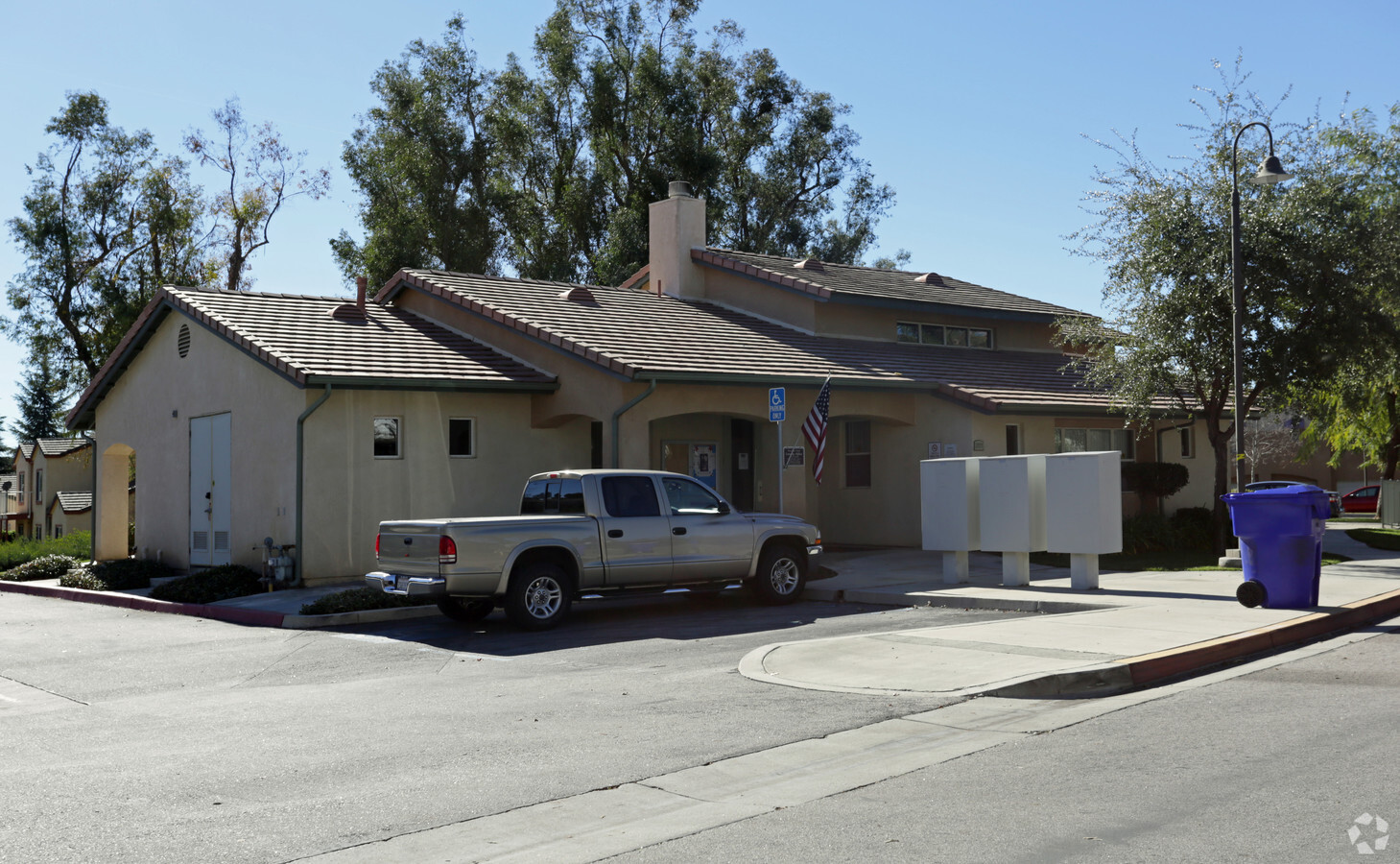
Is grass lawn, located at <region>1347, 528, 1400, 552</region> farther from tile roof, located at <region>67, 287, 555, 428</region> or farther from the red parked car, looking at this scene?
the red parked car

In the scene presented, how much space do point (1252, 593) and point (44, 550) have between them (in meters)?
24.6

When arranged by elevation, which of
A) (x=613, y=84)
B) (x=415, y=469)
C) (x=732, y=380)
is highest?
(x=613, y=84)

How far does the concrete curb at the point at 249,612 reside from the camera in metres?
14.7

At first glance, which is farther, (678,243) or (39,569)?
(678,243)

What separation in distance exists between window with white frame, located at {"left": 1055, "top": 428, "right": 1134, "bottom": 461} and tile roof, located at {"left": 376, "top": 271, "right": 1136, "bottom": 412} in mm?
787

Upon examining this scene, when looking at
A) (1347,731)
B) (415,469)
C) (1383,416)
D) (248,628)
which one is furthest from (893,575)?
(1383,416)

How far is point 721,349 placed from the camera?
21.5m

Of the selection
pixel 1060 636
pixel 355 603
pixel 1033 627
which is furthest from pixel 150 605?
pixel 1060 636

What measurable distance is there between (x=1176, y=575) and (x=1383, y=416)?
22.5m

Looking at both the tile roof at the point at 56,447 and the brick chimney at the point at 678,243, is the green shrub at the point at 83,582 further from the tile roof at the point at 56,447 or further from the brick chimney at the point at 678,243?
the tile roof at the point at 56,447

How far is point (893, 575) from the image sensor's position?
59.1 ft

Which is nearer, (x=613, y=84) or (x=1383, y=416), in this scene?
(x=1383, y=416)

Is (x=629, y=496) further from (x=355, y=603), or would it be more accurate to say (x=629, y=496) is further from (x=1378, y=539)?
(x=1378, y=539)

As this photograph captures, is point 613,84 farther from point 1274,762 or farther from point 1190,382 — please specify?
point 1274,762
